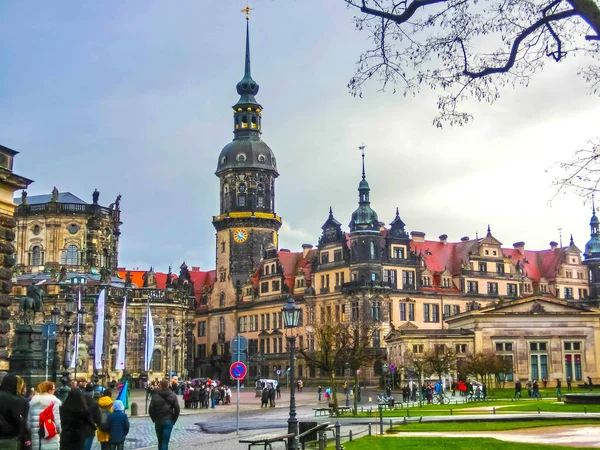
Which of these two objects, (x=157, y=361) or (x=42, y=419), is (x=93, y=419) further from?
(x=157, y=361)

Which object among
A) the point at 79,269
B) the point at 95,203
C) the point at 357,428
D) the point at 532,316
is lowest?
the point at 357,428

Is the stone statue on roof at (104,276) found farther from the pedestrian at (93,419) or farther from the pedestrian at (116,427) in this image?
the pedestrian at (93,419)

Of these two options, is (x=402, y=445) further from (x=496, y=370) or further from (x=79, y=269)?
(x=79, y=269)

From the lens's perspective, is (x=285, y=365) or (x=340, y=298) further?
(x=285, y=365)

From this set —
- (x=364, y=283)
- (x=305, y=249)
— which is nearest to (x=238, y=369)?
(x=364, y=283)

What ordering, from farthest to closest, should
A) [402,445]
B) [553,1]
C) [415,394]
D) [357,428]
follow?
1. [415,394]
2. [357,428]
3. [402,445]
4. [553,1]

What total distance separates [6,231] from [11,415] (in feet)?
61.4

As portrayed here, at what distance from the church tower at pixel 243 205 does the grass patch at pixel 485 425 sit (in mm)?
76959

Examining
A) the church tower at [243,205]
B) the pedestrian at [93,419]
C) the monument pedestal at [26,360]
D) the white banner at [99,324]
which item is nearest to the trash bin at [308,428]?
the pedestrian at [93,419]

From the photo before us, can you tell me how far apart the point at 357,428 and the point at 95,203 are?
68829 millimetres

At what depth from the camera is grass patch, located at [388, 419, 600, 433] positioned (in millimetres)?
28953

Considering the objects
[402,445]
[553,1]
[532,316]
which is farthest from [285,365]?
[553,1]

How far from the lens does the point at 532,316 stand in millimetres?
74688

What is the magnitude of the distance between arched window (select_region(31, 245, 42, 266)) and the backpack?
81196mm
